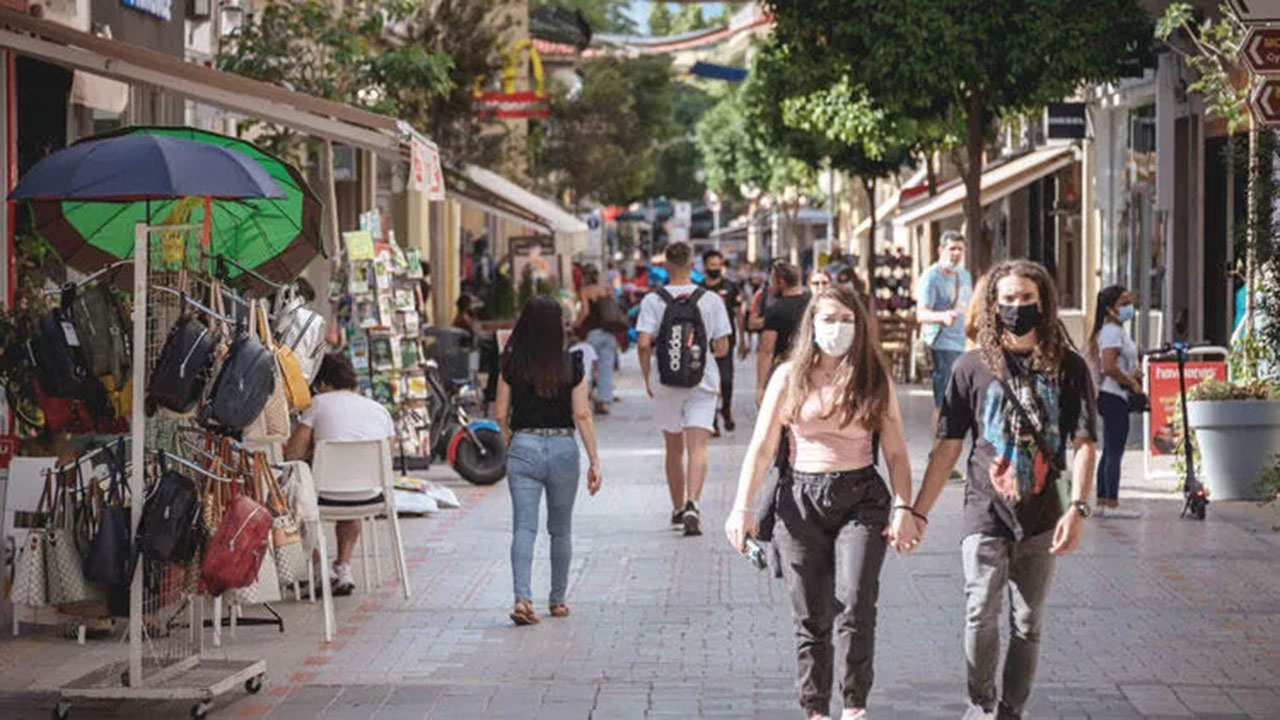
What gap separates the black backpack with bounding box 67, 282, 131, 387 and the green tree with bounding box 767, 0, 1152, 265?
15.5 m

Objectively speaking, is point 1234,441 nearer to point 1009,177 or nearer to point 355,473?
point 355,473

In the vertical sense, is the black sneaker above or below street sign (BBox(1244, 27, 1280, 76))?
below

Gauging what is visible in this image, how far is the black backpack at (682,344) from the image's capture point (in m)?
15.2

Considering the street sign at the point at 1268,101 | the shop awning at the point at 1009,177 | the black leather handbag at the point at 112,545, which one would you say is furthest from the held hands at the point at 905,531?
the shop awning at the point at 1009,177

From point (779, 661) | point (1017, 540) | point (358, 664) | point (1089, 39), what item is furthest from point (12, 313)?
point (1089, 39)

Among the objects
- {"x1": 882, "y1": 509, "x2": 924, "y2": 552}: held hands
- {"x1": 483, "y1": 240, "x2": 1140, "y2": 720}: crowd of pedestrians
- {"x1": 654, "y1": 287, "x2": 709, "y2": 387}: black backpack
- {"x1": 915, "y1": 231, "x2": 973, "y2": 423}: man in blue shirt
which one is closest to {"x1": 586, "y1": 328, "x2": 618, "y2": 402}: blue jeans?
{"x1": 915, "y1": 231, "x2": 973, "y2": 423}: man in blue shirt

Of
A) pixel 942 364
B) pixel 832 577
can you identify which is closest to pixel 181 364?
pixel 832 577

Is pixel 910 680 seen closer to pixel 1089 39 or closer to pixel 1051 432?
pixel 1051 432

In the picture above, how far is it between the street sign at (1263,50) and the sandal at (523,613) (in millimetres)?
5646

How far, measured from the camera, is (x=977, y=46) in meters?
24.3

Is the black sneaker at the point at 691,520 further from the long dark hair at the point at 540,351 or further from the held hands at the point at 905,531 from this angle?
the held hands at the point at 905,531

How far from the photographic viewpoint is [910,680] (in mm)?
9703

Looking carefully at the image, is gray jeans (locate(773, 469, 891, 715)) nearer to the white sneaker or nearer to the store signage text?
the white sneaker

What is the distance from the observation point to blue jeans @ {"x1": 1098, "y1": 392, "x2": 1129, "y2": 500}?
15.9m
